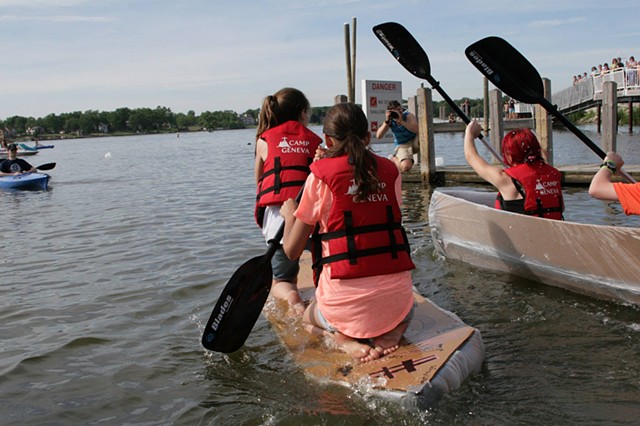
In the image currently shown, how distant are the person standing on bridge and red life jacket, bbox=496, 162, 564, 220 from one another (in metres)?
1.21

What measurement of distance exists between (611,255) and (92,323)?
413 cm

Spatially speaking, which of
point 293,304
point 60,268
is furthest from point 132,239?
point 293,304

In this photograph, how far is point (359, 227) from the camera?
3.26 m

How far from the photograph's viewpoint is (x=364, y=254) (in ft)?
10.7

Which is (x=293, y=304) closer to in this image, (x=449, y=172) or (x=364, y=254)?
(x=364, y=254)

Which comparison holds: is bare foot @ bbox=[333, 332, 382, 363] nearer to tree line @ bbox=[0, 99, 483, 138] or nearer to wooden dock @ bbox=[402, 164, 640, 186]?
wooden dock @ bbox=[402, 164, 640, 186]

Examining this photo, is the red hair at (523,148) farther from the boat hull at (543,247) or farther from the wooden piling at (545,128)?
the wooden piling at (545,128)

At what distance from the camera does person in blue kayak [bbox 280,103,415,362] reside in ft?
10.6

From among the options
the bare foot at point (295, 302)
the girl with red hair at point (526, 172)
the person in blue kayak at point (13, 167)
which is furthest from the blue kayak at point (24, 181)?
the girl with red hair at point (526, 172)

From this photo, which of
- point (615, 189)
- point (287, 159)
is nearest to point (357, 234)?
point (287, 159)

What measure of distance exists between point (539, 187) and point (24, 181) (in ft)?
46.2

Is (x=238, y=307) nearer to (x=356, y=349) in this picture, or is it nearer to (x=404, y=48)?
(x=356, y=349)

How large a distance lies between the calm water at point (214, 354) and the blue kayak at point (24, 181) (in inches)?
315

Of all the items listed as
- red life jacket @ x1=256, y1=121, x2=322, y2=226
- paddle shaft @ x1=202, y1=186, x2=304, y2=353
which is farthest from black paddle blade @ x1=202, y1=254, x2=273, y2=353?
red life jacket @ x1=256, y1=121, x2=322, y2=226
